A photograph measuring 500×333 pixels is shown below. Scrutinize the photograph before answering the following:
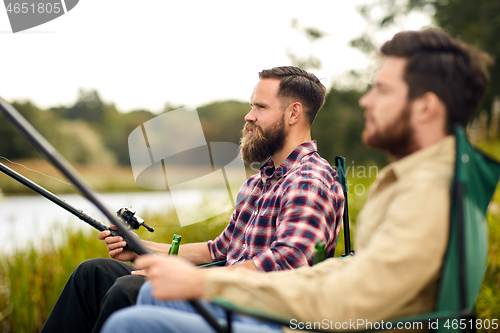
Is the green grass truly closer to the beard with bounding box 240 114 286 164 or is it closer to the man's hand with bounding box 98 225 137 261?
the man's hand with bounding box 98 225 137 261

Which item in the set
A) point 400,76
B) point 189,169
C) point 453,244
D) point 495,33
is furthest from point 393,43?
point 495,33

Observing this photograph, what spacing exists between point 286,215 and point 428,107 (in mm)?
767

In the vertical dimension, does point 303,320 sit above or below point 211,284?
below

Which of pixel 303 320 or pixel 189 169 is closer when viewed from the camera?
pixel 303 320

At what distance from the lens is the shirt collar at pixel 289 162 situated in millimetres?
2107

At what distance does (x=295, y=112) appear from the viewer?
2.27 meters

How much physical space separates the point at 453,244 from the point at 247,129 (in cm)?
145

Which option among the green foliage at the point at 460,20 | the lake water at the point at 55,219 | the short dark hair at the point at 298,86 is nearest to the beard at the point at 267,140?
the short dark hair at the point at 298,86

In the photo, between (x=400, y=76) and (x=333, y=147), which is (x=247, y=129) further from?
(x=333, y=147)

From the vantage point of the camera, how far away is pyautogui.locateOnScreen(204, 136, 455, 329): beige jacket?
3.40 feet

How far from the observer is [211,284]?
111 centimetres

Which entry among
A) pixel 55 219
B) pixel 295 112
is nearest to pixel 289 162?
pixel 295 112

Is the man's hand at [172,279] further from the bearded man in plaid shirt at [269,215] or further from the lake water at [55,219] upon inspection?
the lake water at [55,219]

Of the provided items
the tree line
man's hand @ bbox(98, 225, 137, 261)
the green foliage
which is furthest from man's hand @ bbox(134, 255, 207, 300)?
the green foliage
